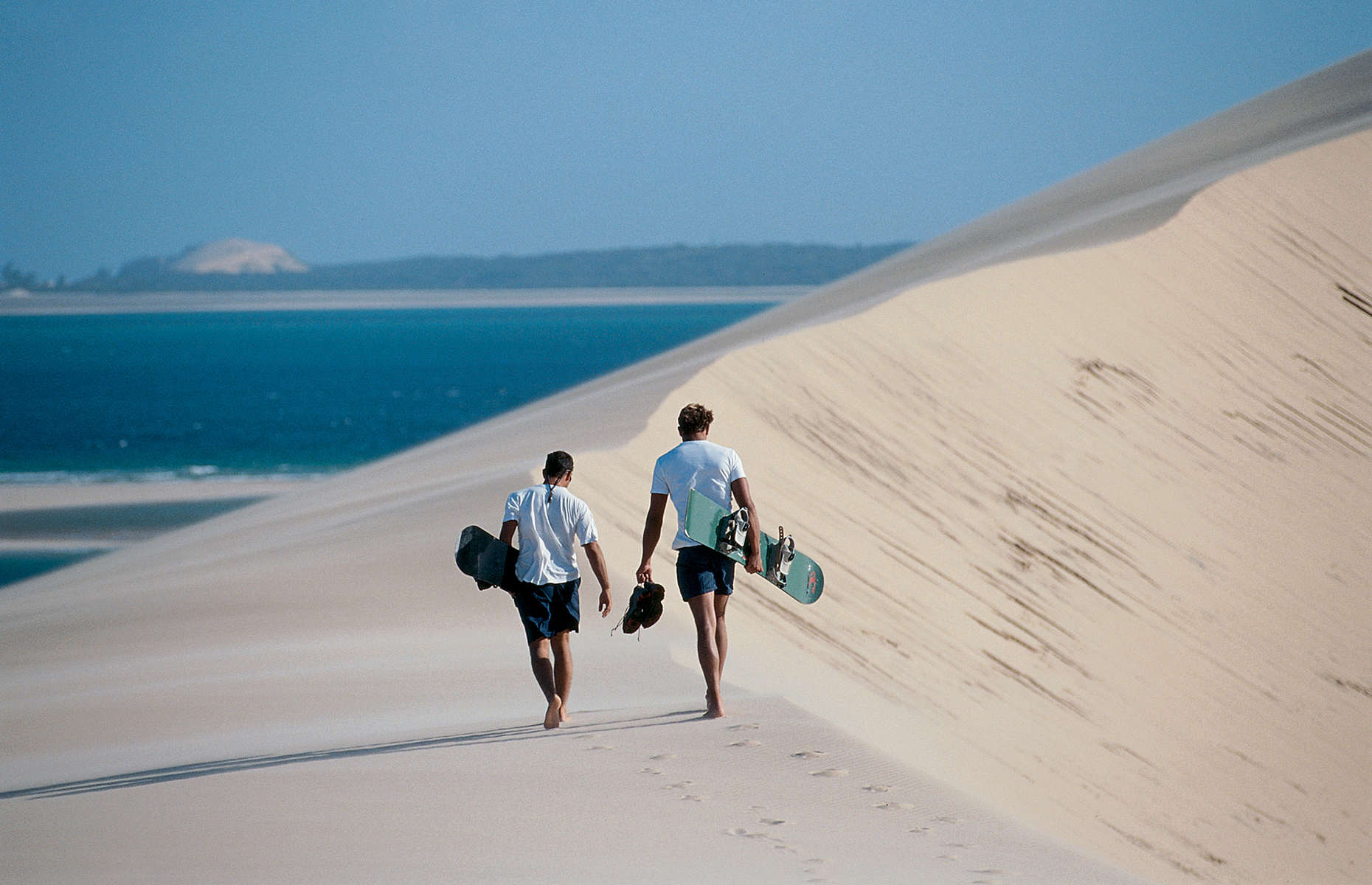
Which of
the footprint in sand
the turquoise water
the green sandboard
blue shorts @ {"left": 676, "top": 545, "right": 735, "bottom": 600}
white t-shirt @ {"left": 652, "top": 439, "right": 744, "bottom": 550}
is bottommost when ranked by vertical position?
the footprint in sand

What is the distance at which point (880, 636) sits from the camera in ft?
Result: 27.2

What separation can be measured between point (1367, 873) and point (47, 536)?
23243 mm

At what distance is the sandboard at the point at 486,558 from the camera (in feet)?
17.4

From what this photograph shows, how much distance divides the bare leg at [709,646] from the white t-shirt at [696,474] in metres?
0.23

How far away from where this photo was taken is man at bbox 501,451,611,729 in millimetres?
5301

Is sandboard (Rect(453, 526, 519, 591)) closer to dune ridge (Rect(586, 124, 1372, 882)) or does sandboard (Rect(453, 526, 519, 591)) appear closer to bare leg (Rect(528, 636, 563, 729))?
bare leg (Rect(528, 636, 563, 729))

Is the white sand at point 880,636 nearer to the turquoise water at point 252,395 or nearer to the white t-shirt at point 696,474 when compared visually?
the white t-shirt at point 696,474

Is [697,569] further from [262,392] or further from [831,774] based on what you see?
[262,392]

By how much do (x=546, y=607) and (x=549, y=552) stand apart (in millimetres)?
226

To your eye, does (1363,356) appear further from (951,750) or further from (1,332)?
(1,332)

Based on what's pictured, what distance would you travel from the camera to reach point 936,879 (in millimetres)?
4121

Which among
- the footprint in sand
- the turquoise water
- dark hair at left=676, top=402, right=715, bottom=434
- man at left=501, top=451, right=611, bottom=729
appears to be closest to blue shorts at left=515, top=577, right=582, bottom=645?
man at left=501, top=451, right=611, bottom=729

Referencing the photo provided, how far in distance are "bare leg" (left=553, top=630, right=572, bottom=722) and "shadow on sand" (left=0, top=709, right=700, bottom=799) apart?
4.9 inches

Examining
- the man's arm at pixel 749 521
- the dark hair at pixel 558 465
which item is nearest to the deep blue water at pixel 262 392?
the dark hair at pixel 558 465
